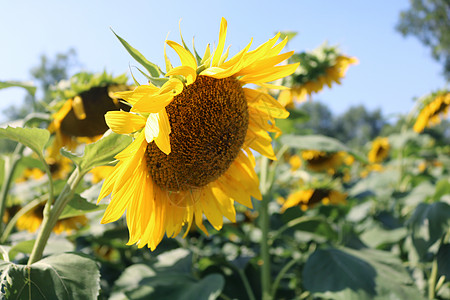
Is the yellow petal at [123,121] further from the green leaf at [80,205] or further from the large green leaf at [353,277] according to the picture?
the large green leaf at [353,277]

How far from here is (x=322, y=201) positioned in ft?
8.75

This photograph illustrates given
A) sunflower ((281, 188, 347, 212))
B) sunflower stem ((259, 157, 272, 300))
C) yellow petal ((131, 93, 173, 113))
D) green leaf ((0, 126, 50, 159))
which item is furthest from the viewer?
sunflower ((281, 188, 347, 212))

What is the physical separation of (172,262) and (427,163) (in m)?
6.25

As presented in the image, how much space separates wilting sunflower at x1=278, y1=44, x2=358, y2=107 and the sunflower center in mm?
1148

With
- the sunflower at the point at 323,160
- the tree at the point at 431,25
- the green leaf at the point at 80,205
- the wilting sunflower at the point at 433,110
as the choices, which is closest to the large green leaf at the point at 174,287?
the green leaf at the point at 80,205

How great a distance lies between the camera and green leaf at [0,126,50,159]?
0.89m

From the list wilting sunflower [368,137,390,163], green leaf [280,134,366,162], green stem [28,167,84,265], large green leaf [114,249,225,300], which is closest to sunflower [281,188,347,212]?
green leaf [280,134,366,162]

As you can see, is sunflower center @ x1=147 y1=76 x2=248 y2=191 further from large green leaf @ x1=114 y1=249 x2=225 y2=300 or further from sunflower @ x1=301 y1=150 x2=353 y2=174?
sunflower @ x1=301 y1=150 x2=353 y2=174

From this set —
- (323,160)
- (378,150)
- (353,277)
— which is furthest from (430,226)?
(378,150)

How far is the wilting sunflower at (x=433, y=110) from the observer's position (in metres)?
3.10

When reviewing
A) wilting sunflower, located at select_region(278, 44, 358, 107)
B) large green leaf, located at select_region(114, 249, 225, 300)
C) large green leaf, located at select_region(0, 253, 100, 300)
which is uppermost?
wilting sunflower, located at select_region(278, 44, 358, 107)

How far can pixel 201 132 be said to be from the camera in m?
0.93

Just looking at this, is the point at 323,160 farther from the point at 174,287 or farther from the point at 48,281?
the point at 48,281

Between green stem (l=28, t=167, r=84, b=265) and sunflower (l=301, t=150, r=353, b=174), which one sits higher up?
green stem (l=28, t=167, r=84, b=265)
